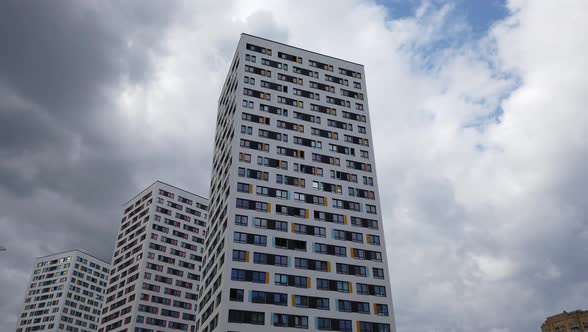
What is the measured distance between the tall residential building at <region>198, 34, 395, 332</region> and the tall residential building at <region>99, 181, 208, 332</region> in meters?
46.0

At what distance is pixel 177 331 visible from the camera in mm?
129125

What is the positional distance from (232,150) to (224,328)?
32.5 metres

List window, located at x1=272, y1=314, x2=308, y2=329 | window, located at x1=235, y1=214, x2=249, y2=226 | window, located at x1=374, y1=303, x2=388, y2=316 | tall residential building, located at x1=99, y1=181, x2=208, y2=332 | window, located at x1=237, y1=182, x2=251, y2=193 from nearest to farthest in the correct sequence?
window, located at x1=272, y1=314, x2=308, y2=329, window, located at x1=374, y1=303, x2=388, y2=316, window, located at x1=235, y1=214, x2=249, y2=226, window, located at x1=237, y1=182, x2=251, y2=193, tall residential building, located at x1=99, y1=181, x2=208, y2=332

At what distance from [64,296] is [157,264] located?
249 ft

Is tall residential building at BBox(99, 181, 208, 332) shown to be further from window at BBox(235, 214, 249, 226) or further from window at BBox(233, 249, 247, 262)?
window at BBox(233, 249, 247, 262)

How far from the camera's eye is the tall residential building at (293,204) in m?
71.1

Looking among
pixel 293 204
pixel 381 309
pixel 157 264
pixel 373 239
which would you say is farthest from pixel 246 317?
pixel 157 264

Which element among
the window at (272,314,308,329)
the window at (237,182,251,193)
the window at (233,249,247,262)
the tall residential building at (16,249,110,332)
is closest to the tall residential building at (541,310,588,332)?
the window at (272,314,308,329)

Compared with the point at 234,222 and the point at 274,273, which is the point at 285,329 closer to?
the point at 274,273

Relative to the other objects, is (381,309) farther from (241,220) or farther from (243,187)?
(243,187)

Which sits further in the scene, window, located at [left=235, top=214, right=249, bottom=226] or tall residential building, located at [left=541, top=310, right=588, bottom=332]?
tall residential building, located at [left=541, top=310, right=588, bottom=332]

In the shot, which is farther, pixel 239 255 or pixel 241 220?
pixel 241 220

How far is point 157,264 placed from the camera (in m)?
133

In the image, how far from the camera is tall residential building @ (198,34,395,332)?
71.1m
